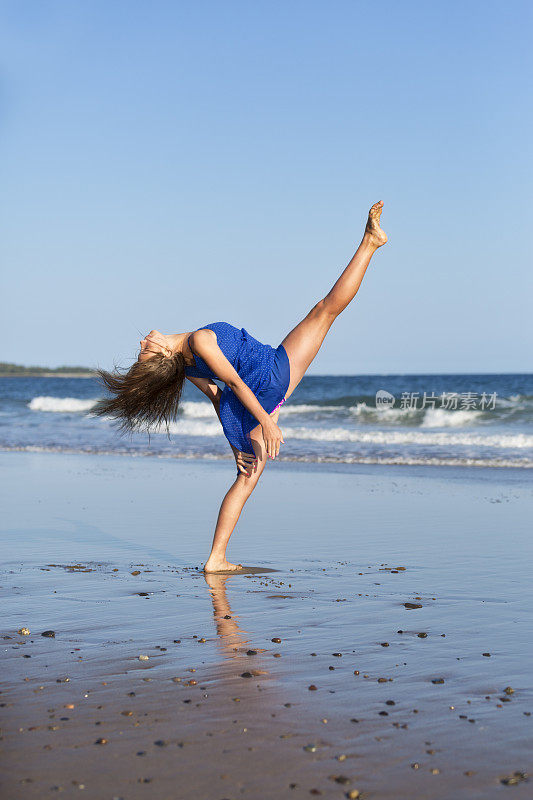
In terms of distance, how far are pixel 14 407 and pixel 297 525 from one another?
30084 millimetres

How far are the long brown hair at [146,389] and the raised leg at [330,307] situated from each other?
67 cm

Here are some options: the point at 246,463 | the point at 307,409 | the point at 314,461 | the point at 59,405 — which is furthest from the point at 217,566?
the point at 59,405

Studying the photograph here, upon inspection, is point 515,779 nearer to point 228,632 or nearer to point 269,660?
point 269,660

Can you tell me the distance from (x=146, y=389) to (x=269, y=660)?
205cm

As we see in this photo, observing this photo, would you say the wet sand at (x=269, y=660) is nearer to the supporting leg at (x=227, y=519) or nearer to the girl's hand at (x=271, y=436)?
the supporting leg at (x=227, y=519)

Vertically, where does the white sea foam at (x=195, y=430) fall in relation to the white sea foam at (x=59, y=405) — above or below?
below

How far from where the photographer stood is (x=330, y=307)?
4.70 metres

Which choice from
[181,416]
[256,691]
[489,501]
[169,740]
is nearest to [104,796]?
[169,740]

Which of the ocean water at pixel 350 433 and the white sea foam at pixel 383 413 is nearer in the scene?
the ocean water at pixel 350 433

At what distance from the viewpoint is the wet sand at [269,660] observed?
2.26 meters

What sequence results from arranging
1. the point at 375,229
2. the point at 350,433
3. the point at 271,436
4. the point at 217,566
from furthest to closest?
the point at 350,433 < the point at 217,566 < the point at 375,229 < the point at 271,436

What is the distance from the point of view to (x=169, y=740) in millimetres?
2445

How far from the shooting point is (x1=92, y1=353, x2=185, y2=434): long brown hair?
4.74 metres

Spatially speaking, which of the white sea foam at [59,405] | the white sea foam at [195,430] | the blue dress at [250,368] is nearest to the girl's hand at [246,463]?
the blue dress at [250,368]
